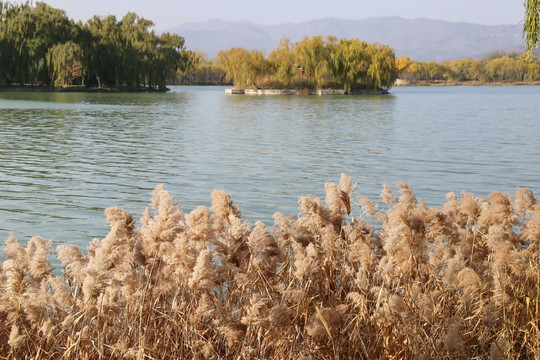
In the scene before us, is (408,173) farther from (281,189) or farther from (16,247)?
(16,247)

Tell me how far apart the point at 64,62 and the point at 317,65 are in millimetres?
29483

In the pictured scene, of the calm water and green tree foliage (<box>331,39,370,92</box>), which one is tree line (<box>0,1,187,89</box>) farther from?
the calm water

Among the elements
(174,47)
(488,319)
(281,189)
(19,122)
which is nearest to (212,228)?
(488,319)

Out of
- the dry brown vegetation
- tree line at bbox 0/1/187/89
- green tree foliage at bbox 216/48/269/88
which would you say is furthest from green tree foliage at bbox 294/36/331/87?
the dry brown vegetation

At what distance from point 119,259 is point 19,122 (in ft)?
97.4

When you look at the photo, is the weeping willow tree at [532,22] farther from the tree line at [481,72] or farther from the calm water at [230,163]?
the tree line at [481,72]

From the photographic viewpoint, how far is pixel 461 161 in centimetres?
1847

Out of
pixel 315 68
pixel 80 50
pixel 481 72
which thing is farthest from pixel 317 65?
pixel 481 72

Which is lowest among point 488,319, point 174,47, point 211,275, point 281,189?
point 281,189

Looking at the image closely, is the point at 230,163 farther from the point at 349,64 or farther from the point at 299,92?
the point at 299,92

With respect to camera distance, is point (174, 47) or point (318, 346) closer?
point (318, 346)

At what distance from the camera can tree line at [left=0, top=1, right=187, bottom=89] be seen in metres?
71.8

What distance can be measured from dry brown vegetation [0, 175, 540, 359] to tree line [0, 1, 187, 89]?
72591 millimetres

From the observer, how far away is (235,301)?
12.3 ft
